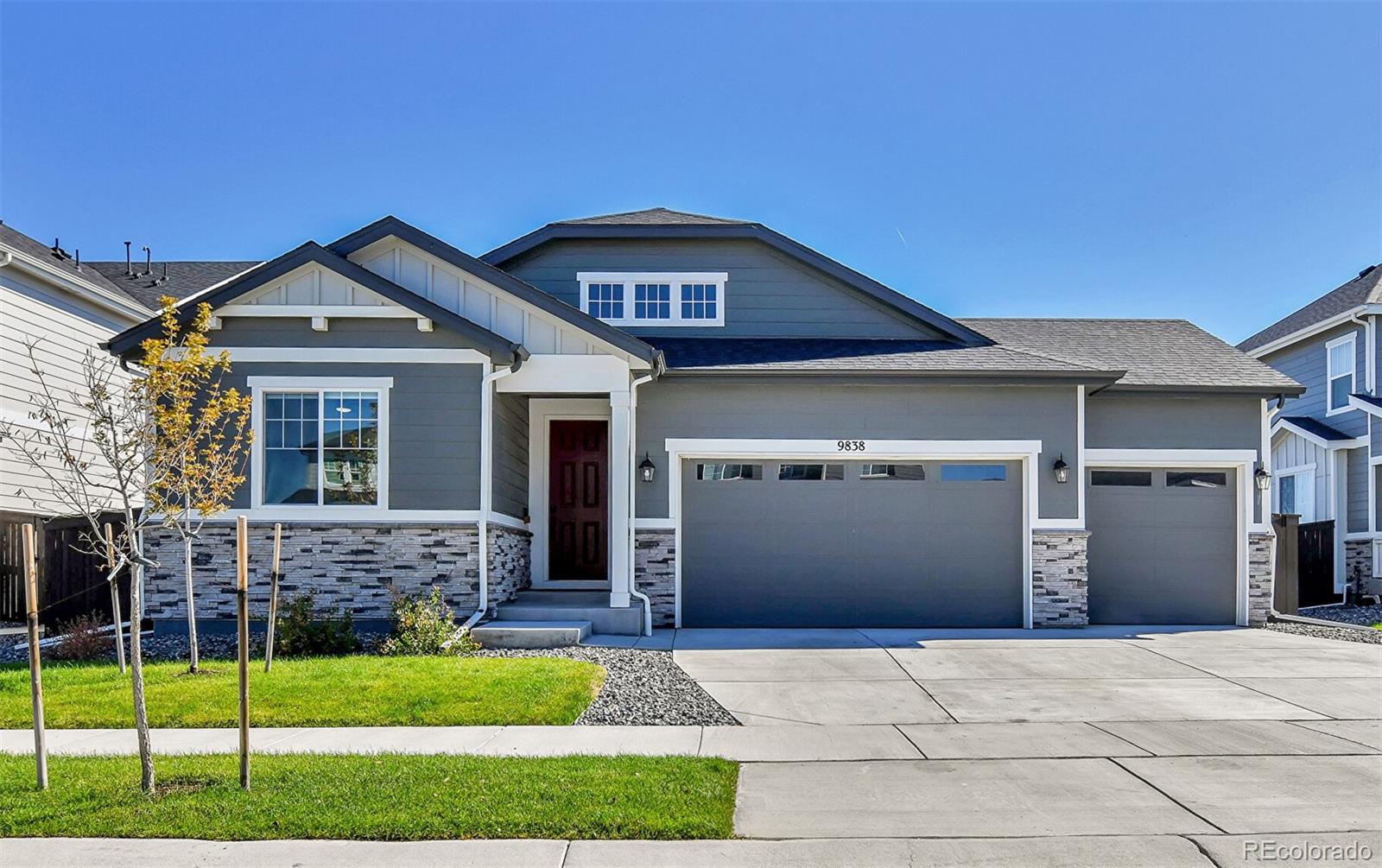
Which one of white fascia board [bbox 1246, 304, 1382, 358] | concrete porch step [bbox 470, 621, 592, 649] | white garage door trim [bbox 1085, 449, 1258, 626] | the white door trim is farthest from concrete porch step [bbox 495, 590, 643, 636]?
white fascia board [bbox 1246, 304, 1382, 358]

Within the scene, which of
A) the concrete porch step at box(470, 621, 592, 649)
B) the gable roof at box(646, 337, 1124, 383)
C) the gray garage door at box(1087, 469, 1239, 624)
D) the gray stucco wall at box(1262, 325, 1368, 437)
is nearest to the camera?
the concrete porch step at box(470, 621, 592, 649)

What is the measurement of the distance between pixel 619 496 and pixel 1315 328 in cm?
1511

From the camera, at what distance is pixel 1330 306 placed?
2081cm

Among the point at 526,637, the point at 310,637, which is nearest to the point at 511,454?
the point at 526,637

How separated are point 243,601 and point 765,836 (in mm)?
3444

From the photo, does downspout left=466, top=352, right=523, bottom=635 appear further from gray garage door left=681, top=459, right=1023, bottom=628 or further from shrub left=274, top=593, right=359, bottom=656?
gray garage door left=681, top=459, right=1023, bottom=628

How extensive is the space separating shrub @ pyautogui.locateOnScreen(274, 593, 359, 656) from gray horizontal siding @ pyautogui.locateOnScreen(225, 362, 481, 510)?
161 cm

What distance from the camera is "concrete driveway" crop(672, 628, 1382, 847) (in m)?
5.71

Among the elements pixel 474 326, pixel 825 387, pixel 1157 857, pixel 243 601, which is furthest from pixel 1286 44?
pixel 243 601

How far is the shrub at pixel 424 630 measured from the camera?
11.0 meters

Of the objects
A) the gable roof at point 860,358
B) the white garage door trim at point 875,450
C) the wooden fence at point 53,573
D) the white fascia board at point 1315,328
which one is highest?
the white fascia board at point 1315,328

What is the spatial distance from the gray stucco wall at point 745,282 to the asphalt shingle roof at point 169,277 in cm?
828

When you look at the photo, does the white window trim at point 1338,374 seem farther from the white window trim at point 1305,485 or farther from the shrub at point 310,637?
the shrub at point 310,637

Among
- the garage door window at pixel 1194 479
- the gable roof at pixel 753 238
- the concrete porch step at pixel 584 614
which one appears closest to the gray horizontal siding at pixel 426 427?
the concrete porch step at pixel 584 614
